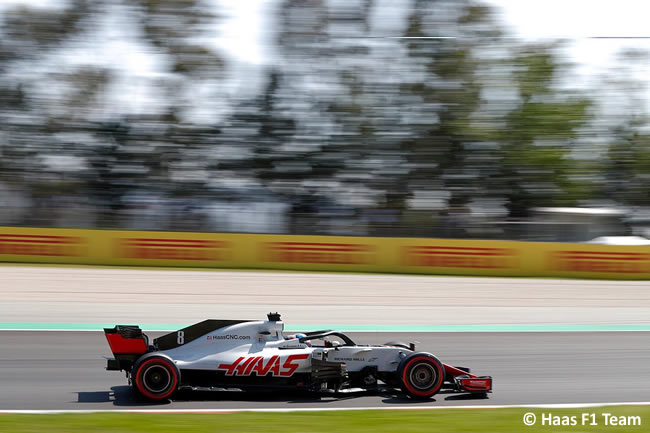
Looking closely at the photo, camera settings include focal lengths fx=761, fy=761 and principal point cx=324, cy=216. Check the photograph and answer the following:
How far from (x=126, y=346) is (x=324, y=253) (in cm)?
1047

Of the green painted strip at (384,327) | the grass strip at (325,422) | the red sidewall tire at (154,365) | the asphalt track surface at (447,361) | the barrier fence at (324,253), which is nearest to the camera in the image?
the grass strip at (325,422)

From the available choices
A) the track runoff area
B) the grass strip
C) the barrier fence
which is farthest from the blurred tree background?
the grass strip

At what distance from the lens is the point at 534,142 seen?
2277 cm

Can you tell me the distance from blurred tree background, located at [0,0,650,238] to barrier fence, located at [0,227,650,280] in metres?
1.23

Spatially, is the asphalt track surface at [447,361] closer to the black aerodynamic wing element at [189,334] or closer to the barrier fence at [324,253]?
the black aerodynamic wing element at [189,334]

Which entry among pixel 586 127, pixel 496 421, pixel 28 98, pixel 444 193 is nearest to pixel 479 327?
pixel 496 421

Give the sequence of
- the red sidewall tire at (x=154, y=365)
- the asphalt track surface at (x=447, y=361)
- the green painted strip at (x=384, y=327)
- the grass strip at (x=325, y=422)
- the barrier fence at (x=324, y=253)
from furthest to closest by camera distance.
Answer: the barrier fence at (x=324, y=253)
the green painted strip at (x=384, y=327)
the asphalt track surface at (x=447, y=361)
the red sidewall tire at (x=154, y=365)
the grass strip at (x=325, y=422)

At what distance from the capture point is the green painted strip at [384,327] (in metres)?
10.1

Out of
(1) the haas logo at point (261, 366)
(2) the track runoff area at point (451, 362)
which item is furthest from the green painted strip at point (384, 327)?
(1) the haas logo at point (261, 366)

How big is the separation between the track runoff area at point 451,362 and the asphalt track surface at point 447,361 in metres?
0.01

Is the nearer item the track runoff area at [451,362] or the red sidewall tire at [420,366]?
the track runoff area at [451,362]

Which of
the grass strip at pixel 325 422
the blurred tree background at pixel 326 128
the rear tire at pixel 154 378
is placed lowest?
the grass strip at pixel 325 422

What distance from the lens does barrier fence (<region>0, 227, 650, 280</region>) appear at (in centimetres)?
1644

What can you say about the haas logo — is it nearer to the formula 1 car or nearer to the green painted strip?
the formula 1 car
